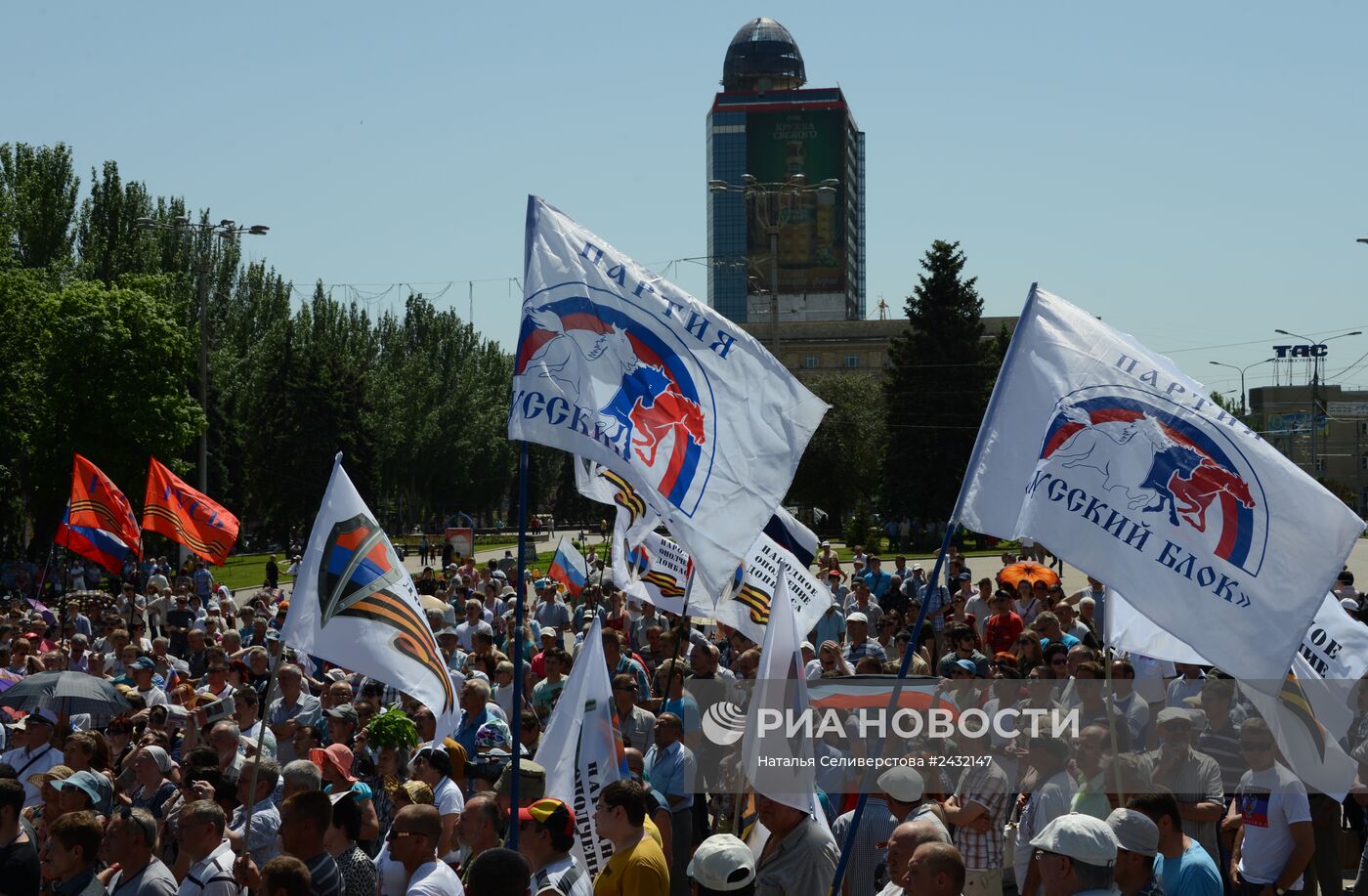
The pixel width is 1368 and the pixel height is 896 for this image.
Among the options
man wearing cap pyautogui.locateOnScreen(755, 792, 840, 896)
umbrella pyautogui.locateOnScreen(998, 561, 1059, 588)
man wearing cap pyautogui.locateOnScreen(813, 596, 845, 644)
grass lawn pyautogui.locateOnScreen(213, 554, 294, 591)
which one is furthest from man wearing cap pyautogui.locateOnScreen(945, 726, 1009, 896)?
grass lawn pyautogui.locateOnScreen(213, 554, 294, 591)

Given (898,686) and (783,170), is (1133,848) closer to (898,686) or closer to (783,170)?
(898,686)

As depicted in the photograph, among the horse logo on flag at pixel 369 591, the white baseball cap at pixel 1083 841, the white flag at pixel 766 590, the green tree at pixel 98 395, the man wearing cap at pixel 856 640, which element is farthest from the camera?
the green tree at pixel 98 395

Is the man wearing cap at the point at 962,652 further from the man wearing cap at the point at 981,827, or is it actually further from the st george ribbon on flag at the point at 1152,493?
the st george ribbon on flag at the point at 1152,493

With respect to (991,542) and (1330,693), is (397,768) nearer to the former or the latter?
(1330,693)

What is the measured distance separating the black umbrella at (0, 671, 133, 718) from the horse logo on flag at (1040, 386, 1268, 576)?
7.87 metres

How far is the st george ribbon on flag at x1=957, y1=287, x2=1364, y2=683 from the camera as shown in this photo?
247 inches

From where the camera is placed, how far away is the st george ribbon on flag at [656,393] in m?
7.45

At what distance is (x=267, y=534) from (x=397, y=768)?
64.4m

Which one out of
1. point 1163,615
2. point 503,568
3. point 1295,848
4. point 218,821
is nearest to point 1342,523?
point 1163,615

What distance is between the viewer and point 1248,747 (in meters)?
7.42

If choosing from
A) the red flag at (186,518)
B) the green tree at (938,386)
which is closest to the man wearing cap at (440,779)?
the red flag at (186,518)

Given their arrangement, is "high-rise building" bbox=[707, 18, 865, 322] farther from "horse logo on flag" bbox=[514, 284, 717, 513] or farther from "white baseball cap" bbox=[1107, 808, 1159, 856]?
"white baseball cap" bbox=[1107, 808, 1159, 856]

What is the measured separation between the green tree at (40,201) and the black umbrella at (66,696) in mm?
45012

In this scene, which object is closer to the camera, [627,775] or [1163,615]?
[1163,615]
